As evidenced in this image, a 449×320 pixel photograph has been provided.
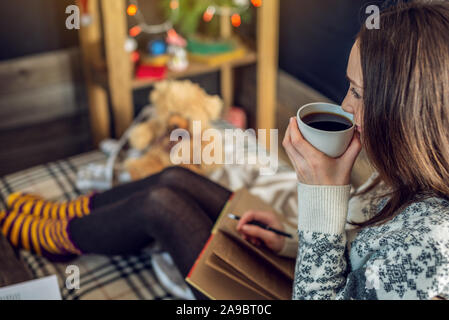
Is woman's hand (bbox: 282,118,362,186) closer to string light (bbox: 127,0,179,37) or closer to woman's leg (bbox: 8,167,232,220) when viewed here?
woman's leg (bbox: 8,167,232,220)

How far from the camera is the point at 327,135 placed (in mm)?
845

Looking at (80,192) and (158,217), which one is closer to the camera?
(158,217)

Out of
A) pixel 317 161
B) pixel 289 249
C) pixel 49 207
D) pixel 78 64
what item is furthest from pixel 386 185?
pixel 78 64

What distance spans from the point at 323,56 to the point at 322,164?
1.43m

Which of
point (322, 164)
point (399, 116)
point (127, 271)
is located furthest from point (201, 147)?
point (399, 116)

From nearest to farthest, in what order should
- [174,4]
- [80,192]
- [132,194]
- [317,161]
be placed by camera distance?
[317,161]
[132,194]
[80,192]
[174,4]

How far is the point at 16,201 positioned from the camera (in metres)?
1.53

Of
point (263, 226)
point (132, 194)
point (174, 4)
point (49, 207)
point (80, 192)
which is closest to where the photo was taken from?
point (263, 226)

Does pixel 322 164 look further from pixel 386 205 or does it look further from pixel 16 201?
pixel 16 201

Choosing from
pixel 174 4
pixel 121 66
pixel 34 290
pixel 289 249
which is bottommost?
pixel 34 290

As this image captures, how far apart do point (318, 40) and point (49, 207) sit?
1355mm

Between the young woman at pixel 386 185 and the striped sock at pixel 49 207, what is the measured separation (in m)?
0.42

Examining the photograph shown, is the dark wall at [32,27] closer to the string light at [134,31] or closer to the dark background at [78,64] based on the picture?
the dark background at [78,64]

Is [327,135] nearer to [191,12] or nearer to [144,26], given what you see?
[191,12]
